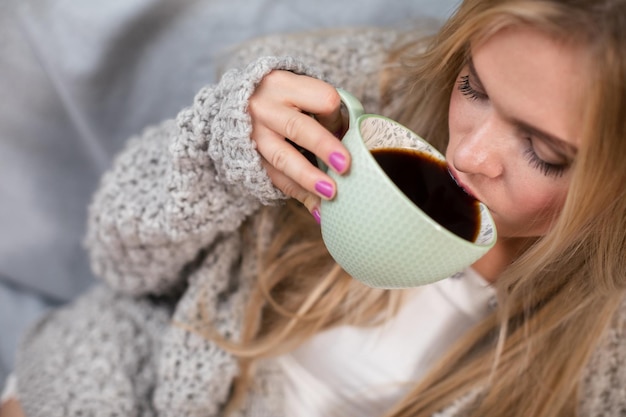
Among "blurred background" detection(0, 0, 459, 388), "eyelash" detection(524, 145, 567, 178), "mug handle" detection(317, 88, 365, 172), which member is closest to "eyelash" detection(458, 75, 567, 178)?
"eyelash" detection(524, 145, 567, 178)

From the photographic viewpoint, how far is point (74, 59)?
112 centimetres

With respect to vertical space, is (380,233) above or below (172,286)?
above

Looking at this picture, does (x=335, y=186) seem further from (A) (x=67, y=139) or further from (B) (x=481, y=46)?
(A) (x=67, y=139)

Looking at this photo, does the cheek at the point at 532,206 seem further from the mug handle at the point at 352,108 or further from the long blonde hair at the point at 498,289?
the mug handle at the point at 352,108

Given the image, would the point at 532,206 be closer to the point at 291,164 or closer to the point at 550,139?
the point at 550,139

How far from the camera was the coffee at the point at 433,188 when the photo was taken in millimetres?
709

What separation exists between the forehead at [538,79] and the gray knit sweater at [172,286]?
0.22m

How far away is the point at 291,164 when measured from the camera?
2.15 ft

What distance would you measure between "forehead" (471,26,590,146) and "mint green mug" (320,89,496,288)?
130 millimetres

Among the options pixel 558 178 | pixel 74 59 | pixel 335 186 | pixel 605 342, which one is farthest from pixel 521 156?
pixel 74 59

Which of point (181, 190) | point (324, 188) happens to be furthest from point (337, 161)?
point (181, 190)

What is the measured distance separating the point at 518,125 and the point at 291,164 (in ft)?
0.75

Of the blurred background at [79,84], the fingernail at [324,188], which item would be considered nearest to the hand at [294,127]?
the fingernail at [324,188]

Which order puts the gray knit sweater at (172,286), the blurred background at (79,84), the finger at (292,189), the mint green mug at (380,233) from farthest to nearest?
the blurred background at (79,84)
the gray knit sweater at (172,286)
the finger at (292,189)
the mint green mug at (380,233)
